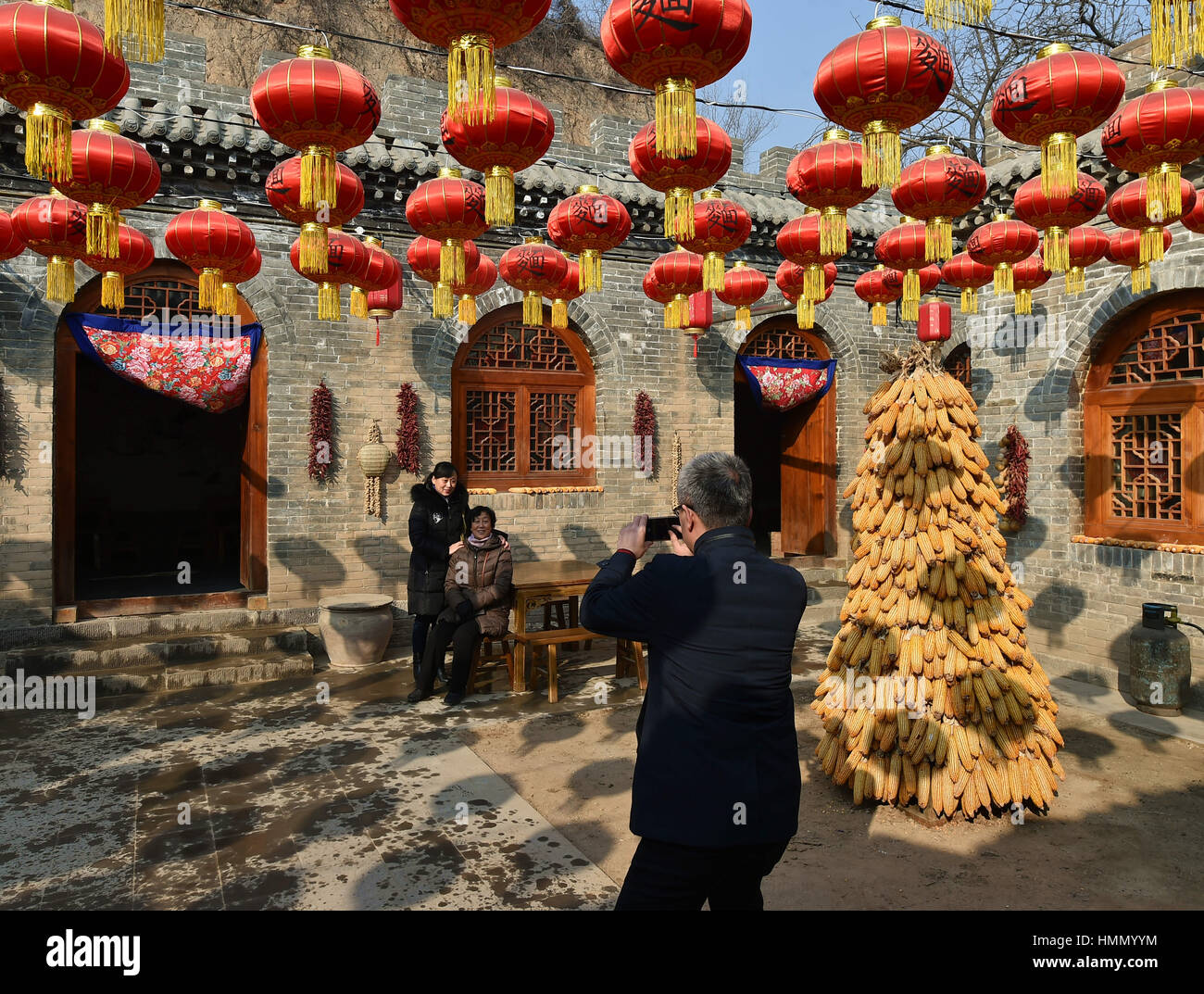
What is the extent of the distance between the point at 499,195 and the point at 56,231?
3.15 meters

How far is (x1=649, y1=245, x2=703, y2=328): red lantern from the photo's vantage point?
6840mm

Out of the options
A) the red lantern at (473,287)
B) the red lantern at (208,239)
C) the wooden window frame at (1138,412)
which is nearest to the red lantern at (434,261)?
the red lantern at (473,287)

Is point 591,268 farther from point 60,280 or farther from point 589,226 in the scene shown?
point 60,280

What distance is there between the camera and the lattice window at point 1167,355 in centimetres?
754

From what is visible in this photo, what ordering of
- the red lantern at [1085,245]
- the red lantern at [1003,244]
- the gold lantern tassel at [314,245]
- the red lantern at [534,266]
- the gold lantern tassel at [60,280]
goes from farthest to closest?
the red lantern at [534,266], the red lantern at [1085,245], the red lantern at [1003,244], the gold lantern tassel at [60,280], the gold lantern tassel at [314,245]

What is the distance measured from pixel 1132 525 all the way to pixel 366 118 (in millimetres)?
7684

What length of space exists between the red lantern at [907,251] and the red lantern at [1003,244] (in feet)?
1.64

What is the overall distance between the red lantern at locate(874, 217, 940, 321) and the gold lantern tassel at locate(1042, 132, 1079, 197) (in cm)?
144

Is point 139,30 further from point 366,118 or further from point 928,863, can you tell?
point 928,863

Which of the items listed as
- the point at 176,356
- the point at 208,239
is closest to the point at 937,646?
the point at 208,239

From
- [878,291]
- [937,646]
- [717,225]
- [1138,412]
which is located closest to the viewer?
[937,646]

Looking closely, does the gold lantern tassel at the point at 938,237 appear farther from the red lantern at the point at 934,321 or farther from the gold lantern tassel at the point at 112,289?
the gold lantern tassel at the point at 112,289

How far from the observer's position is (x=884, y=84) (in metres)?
3.95

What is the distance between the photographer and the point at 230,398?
28.9ft
